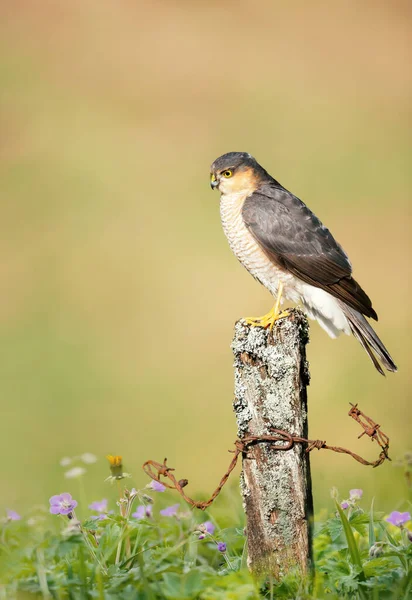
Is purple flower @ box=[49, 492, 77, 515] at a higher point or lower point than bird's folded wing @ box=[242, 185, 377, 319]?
lower

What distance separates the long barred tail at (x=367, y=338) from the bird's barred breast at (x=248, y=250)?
358mm

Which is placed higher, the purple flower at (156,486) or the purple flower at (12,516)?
the purple flower at (12,516)

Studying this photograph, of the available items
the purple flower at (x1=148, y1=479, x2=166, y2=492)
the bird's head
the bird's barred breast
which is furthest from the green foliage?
the bird's head

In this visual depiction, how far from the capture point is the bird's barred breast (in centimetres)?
381

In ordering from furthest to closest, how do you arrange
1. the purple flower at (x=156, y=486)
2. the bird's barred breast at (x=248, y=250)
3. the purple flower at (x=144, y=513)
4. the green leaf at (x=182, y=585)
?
the bird's barred breast at (x=248, y=250), the purple flower at (x=144, y=513), the purple flower at (x=156, y=486), the green leaf at (x=182, y=585)

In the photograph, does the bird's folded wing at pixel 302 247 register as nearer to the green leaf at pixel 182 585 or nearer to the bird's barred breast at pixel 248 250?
the bird's barred breast at pixel 248 250

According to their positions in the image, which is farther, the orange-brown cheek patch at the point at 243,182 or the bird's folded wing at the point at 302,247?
the orange-brown cheek patch at the point at 243,182

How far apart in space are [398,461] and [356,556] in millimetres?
971

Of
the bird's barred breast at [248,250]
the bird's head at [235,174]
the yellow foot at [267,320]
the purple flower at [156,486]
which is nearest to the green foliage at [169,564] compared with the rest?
the purple flower at [156,486]

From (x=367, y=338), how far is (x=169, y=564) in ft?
5.81

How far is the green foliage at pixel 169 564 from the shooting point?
2.17 meters

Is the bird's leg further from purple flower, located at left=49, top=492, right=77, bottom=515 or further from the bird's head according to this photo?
the bird's head

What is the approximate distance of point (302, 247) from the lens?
146 inches

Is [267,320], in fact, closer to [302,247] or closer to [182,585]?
[302,247]
